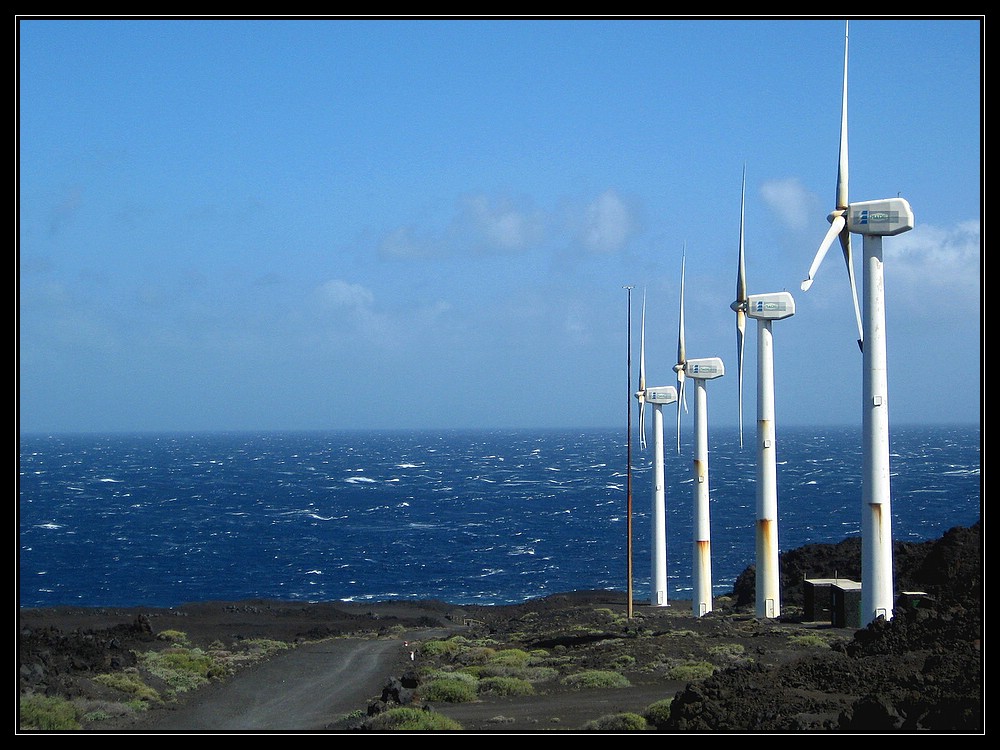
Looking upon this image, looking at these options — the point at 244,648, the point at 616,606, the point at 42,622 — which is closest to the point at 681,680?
the point at 244,648

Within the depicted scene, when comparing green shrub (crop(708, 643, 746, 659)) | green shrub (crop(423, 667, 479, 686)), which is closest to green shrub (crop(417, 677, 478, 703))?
green shrub (crop(423, 667, 479, 686))

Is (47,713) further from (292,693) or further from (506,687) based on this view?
(506,687)

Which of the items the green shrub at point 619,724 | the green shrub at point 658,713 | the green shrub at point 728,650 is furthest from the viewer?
the green shrub at point 728,650

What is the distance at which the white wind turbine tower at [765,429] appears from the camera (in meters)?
38.1

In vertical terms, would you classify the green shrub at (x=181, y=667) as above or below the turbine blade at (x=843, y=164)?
below

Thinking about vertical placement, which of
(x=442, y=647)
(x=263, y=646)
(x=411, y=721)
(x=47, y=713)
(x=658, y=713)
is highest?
(x=658, y=713)

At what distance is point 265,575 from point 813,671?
65920 millimetres

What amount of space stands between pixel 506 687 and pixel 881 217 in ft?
51.4

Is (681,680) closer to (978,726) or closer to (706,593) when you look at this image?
(978,726)

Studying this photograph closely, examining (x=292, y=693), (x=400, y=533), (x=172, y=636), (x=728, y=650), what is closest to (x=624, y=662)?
(x=728, y=650)

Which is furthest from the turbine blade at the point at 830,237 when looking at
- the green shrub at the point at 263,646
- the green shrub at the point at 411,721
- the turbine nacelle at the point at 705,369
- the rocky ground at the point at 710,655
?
the green shrub at the point at 263,646

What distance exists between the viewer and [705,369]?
162ft

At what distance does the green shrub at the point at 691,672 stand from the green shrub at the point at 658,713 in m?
5.32

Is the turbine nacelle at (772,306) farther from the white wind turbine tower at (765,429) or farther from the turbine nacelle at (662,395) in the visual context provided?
the turbine nacelle at (662,395)
